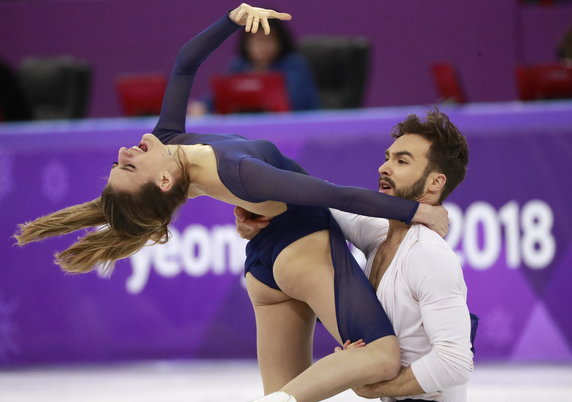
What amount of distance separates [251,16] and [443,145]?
707 millimetres

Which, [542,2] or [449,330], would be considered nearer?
[449,330]

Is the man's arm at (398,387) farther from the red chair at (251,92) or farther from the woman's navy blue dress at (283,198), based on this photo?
the red chair at (251,92)

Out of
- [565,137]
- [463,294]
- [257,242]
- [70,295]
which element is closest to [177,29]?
[70,295]

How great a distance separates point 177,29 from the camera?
7.45 meters

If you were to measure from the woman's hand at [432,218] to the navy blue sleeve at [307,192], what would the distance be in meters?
0.09

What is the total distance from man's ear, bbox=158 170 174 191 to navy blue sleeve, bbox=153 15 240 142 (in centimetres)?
24

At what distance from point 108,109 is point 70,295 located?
332 cm

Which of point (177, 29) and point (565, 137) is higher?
point (177, 29)

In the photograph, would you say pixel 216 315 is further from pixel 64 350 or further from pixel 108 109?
pixel 108 109

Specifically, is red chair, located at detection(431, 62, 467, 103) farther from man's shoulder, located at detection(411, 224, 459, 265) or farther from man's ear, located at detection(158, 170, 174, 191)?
man's ear, located at detection(158, 170, 174, 191)

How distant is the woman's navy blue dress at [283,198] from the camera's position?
2518 mm

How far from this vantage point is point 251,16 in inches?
109

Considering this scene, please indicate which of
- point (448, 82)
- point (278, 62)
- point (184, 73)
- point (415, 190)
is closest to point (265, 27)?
point (184, 73)

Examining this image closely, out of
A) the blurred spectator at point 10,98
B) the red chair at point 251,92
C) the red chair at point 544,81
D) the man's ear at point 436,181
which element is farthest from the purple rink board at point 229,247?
the man's ear at point 436,181
